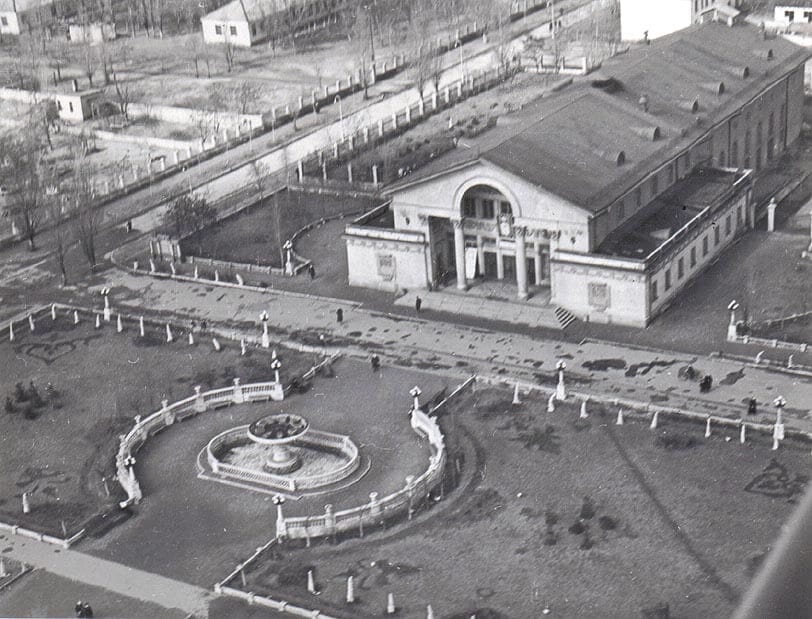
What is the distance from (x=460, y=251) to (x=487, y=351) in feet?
29.3

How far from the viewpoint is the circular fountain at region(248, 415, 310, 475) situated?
48531 millimetres

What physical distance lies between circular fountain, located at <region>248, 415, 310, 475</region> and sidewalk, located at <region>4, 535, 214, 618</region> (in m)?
8.21

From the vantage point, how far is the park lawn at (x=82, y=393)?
1877 inches

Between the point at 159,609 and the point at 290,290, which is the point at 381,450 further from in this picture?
the point at 290,290

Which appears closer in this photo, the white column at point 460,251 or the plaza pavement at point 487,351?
the plaza pavement at point 487,351

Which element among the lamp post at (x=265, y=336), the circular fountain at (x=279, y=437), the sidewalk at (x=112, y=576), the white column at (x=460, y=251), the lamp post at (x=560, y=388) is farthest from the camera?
the white column at (x=460, y=251)

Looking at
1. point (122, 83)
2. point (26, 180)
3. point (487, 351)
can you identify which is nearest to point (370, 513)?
point (487, 351)

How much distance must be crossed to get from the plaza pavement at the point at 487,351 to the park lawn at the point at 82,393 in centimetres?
397

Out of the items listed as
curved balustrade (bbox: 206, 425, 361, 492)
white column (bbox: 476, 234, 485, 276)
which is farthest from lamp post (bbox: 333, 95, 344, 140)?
curved balustrade (bbox: 206, 425, 361, 492)

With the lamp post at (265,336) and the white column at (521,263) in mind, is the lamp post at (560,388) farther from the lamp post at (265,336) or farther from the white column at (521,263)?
the lamp post at (265,336)

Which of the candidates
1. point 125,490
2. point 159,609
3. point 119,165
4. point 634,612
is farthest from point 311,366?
point 119,165

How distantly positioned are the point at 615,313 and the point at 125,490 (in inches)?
1078

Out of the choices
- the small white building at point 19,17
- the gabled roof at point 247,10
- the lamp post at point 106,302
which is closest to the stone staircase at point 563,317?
the lamp post at point 106,302

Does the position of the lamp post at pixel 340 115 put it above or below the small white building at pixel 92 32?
below
